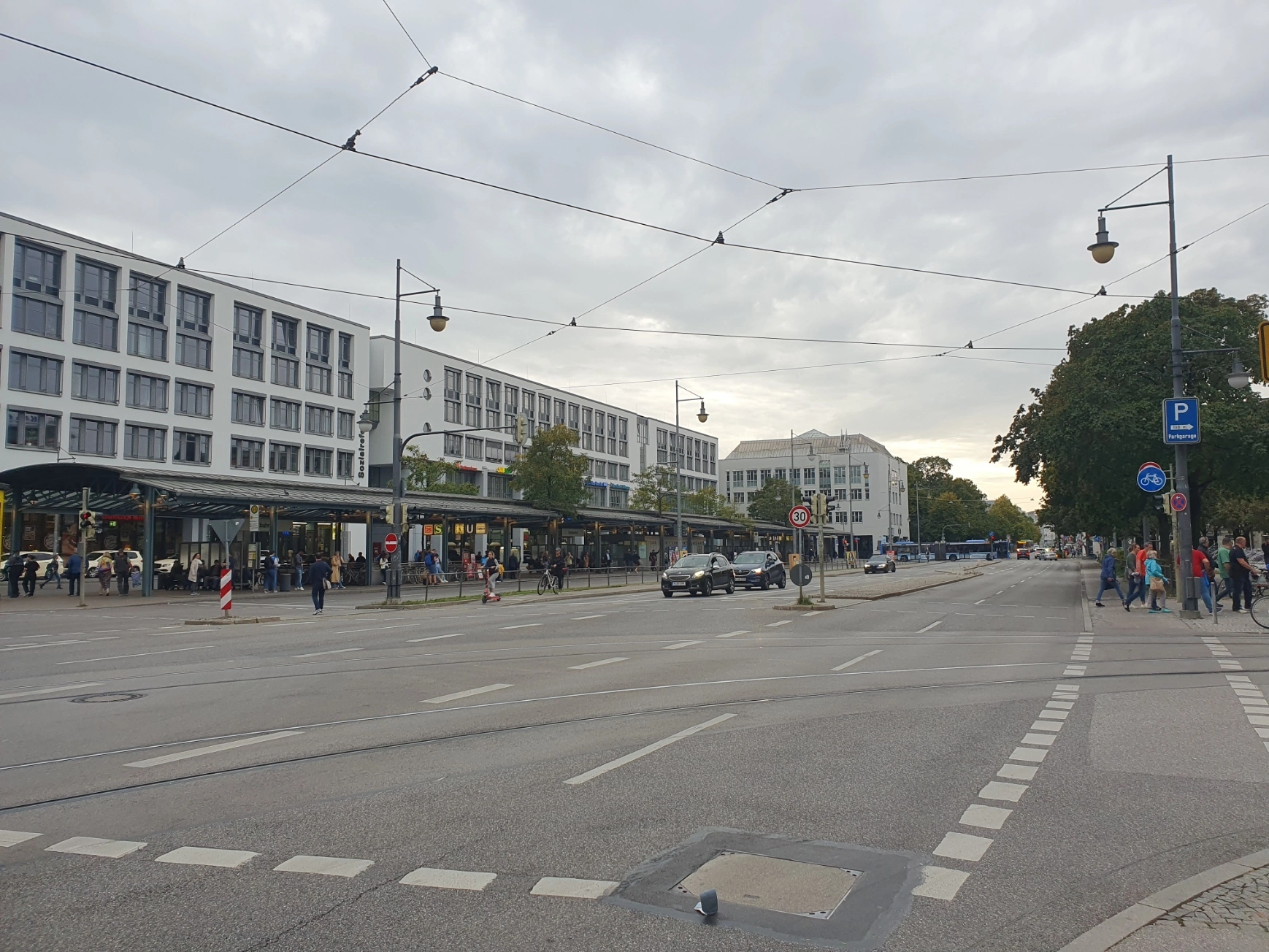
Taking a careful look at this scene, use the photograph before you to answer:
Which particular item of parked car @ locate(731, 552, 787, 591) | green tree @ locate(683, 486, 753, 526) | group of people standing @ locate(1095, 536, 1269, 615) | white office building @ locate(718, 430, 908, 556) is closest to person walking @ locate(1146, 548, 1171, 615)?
group of people standing @ locate(1095, 536, 1269, 615)

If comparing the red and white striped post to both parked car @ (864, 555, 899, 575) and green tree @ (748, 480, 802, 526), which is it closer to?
parked car @ (864, 555, 899, 575)

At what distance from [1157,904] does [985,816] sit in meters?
1.58

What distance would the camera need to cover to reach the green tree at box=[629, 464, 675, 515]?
260ft

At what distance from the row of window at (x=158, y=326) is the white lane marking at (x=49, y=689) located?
3630 centimetres

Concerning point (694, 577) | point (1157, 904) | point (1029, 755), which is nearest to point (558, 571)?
point (694, 577)

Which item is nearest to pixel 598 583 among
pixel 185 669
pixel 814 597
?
pixel 814 597

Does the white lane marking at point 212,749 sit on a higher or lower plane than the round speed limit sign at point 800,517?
lower

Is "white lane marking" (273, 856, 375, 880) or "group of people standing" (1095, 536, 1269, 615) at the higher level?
"group of people standing" (1095, 536, 1269, 615)

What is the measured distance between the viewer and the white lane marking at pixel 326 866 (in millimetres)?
4961

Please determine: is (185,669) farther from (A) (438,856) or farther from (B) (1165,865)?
(B) (1165,865)

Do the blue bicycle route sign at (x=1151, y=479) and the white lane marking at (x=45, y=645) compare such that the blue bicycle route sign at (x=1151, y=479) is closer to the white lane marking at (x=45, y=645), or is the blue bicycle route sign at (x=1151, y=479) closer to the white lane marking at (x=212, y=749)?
the white lane marking at (x=212, y=749)

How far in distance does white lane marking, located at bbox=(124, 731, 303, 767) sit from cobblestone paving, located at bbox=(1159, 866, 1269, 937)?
6.87 m

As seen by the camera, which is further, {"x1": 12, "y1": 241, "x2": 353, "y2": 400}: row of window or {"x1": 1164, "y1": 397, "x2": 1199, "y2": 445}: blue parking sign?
{"x1": 12, "y1": 241, "x2": 353, "y2": 400}: row of window

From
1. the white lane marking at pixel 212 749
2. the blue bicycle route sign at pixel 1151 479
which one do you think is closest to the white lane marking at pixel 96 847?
the white lane marking at pixel 212 749
